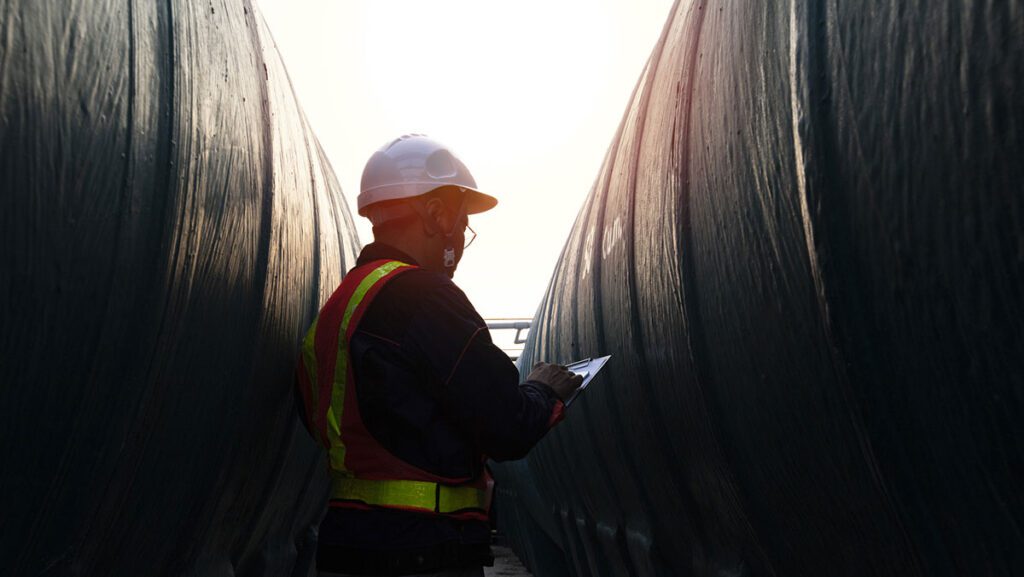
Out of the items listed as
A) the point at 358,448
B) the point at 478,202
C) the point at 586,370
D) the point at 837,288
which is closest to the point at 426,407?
the point at 358,448

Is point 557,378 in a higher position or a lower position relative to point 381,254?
lower

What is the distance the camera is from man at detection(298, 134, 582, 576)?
218 centimetres

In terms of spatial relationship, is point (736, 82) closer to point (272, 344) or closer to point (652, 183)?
point (652, 183)

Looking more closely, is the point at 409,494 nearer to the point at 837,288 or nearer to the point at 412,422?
the point at 412,422

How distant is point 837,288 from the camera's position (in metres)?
1.30

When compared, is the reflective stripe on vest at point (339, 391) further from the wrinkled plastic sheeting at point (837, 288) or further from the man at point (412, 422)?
the wrinkled plastic sheeting at point (837, 288)

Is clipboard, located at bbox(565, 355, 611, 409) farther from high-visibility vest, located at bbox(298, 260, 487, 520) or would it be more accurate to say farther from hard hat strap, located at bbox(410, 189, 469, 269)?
hard hat strap, located at bbox(410, 189, 469, 269)

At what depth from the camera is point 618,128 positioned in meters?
3.63

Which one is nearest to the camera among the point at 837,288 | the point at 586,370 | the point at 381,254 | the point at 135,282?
the point at 837,288

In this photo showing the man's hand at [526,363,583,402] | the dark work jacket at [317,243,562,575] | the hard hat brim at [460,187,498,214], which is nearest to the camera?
the dark work jacket at [317,243,562,575]

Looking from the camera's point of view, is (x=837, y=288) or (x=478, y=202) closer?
(x=837, y=288)

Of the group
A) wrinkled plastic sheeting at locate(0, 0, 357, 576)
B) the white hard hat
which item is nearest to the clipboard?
the white hard hat

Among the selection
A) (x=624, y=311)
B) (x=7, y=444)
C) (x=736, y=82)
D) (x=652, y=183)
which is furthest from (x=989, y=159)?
(x=624, y=311)

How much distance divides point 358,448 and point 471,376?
348 mm
